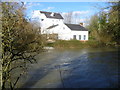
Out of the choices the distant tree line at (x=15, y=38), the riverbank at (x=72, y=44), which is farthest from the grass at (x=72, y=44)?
the distant tree line at (x=15, y=38)

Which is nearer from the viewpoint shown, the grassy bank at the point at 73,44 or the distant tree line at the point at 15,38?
the distant tree line at the point at 15,38

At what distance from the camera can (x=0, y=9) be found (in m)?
2.17

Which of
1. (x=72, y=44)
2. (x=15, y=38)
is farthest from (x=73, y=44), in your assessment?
(x=15, y=38)

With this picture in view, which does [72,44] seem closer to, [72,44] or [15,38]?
[72,44]

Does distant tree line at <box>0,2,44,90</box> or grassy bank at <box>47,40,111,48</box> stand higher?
distant tree line at <box>0,2,44,90</box>

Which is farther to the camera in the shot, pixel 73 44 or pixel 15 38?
pixel 73 44

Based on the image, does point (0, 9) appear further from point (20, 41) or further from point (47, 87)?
point (47, 87)

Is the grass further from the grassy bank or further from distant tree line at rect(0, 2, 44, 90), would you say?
distant tree line at rect(0, 2, 44, 90)

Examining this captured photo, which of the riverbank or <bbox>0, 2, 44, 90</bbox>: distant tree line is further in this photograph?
the riverbank

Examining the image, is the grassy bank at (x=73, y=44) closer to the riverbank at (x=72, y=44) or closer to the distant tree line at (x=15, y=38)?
the riverbank at (x=72, y=44)

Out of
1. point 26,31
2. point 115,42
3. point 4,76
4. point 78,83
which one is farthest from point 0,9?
point 78,83

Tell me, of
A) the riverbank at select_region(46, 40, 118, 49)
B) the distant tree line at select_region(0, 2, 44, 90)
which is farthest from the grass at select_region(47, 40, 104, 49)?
the distant tree line at select_region(0, 2, 44, 90)

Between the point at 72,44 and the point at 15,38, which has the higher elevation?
the point at 15,38

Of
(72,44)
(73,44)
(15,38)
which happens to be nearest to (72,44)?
(72,44)
